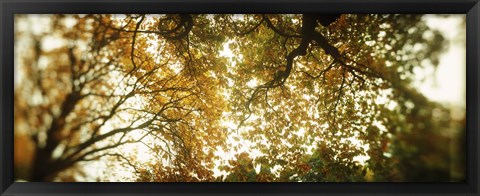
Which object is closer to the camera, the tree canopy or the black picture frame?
the black picture frame

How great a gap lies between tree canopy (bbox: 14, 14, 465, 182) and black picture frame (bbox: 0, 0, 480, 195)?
5.9 inches

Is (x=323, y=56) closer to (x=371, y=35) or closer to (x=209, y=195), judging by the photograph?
(x=371, y=35)

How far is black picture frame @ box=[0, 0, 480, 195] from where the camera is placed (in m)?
1.99

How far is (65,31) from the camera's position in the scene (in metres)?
2.24

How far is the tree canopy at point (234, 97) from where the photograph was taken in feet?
7.25

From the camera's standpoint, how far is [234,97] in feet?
7.52
